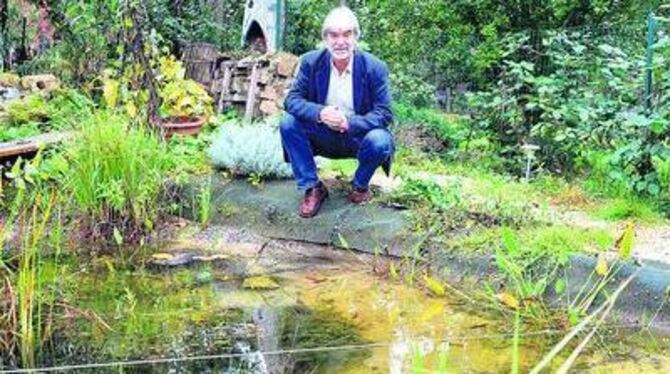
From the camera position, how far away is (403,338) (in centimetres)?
350

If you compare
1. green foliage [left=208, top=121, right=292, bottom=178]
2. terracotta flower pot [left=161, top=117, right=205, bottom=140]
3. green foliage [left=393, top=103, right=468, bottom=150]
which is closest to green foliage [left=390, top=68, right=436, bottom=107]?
green foliage [left=393, top=103, right=468, bottom=150]

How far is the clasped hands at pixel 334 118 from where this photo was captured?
182 inches

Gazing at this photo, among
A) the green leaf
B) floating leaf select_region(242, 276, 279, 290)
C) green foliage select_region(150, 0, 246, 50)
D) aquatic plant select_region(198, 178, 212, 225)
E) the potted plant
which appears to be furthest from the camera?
green foliage select_region(150, 0, 246, 50)

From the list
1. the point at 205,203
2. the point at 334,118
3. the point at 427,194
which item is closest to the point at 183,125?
the point at 205,203

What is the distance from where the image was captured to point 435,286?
4020 mm

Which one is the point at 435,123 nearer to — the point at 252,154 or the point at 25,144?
the point at 252,154

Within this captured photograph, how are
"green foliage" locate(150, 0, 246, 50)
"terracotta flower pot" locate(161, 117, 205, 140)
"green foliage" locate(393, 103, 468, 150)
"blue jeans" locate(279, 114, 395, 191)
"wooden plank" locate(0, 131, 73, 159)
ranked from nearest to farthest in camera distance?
1. "blue jeans" locate(279, 114, 395, 191)
2. "wooden plank" locate(0, 131, 73, 159)
3. "terracotta flower pot" locate(161, 117, 205, 140)
4. "green foliage" locate(393, 103, 468, 150)
5. "green foliage" locate(150, 0, 246, 50)

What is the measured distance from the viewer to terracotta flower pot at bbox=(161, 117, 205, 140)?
20.8ft

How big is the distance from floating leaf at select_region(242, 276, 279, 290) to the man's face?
1280 millimetres

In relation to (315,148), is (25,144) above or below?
below

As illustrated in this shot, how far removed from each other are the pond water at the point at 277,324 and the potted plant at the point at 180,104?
6.58ft

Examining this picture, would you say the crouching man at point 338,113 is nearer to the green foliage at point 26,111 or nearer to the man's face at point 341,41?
the man's face at point 341,41

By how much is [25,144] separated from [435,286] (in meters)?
3.10

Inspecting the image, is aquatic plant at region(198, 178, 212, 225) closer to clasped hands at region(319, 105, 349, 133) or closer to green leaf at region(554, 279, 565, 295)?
clasped hands at region(319, 105, 349, 133)
